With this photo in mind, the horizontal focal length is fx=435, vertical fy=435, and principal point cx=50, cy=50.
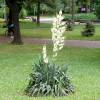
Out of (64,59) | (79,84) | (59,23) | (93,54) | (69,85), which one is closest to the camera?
(59,23)

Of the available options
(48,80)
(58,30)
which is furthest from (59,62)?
(58,30)

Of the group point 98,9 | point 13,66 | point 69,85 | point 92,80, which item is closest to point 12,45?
point 98,9

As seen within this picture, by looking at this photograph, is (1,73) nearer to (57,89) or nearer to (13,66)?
(13,66)

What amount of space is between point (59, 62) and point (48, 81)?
661cm

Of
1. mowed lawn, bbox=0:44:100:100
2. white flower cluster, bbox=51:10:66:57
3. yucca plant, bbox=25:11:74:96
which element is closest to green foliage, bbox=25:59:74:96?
yucca plant, bbox=25:11:74:96

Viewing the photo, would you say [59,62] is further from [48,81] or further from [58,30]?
[58,30]

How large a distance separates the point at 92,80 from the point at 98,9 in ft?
38.3

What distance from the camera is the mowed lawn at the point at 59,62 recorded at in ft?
33.6

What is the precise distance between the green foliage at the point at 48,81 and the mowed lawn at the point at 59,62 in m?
0.22

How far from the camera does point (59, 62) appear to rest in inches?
653

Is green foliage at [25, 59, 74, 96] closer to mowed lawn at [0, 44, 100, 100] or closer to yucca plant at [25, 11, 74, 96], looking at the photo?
yucca plant at [25, 11, 74, 96]

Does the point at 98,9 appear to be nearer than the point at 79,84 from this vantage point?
No

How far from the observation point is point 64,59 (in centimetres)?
1780

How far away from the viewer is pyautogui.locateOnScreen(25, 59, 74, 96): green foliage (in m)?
9.94
